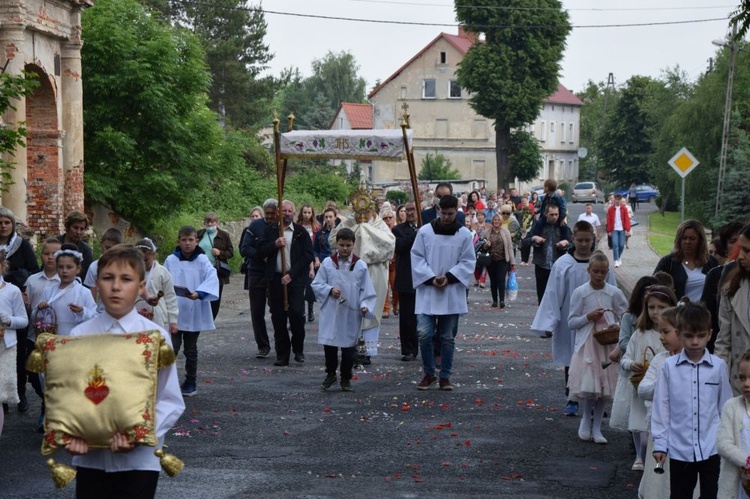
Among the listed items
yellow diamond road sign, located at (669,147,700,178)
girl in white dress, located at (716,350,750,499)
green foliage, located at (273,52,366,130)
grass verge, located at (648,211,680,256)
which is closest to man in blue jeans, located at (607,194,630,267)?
grass verge, located at (648,211,680,256)

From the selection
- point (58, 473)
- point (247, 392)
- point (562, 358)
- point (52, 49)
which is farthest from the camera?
point (52, 49)

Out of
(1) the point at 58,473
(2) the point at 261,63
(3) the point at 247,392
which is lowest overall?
(3) the point at 247,392

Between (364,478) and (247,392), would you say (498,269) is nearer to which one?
(247,392)

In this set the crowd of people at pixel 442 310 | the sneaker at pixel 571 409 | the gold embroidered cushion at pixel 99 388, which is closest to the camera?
the gold embroidered cushion at pixel 99 388

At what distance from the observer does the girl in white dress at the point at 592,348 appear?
1054 cm

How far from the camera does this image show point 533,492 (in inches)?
340

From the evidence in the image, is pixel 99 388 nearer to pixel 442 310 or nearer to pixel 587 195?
pixel 442 310

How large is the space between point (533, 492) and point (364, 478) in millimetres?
1221

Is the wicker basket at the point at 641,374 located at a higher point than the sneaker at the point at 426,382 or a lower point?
higher

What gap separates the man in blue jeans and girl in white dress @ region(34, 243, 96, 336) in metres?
24.2

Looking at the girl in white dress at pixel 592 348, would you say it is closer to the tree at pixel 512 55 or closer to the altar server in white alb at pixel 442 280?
the altar server in white alb at pixel 442 280

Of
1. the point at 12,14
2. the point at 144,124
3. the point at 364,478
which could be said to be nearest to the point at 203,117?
the point at 144,124

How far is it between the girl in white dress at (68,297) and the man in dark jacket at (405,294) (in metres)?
5.67

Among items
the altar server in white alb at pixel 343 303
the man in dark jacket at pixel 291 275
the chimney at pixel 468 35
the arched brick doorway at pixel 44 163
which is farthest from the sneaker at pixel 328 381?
the chimney at pixel 468 35
